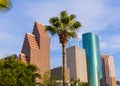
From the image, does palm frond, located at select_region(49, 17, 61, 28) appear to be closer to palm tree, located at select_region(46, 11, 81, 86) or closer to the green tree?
palm tree, located at select_region(46, 11, 81, 86)

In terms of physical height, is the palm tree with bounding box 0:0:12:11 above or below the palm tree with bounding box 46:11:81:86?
below

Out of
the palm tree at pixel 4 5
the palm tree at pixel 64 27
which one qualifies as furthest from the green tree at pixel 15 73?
the palm tree at pixel 4 5

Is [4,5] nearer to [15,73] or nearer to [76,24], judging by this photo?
[76,24]

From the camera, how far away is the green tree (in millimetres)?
43625

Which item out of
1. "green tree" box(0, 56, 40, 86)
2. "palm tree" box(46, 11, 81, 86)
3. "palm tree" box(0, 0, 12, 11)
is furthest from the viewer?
"green tree" box(0, 56, 40, 86)

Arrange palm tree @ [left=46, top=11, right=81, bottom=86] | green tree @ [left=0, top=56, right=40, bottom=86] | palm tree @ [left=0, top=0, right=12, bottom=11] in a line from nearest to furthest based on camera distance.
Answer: palm tree @ [left=0, top=0, right=12, bottom=11], palm tree @ [left=46, top=11, right=81, bottom=86], green tree @ [left=0, top=56, right=40, bottom=86]

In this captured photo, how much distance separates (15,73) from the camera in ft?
147

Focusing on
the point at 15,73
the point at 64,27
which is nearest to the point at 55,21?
the point at 64,27

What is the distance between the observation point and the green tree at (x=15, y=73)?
143 feet

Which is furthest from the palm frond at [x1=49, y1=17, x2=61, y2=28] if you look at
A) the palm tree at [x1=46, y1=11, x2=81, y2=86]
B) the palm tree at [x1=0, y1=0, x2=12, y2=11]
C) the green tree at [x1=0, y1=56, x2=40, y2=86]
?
the palm tree at [x1=0, y1=0, x2=12, y2=11]

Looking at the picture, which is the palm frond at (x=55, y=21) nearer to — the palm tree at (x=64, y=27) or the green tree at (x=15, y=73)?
the palm tree at (x=64, y=27)

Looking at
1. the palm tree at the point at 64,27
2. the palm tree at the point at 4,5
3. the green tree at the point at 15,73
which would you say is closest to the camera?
the palm tree at the point at 4,5

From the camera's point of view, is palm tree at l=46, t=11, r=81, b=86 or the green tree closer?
palm tree at l=46, t=11, r=81, b=86

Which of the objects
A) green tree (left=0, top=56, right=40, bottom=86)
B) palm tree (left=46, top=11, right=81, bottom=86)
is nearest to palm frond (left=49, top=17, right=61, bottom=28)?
palm tree (left=46, top=11, right=81, bottom=86)
